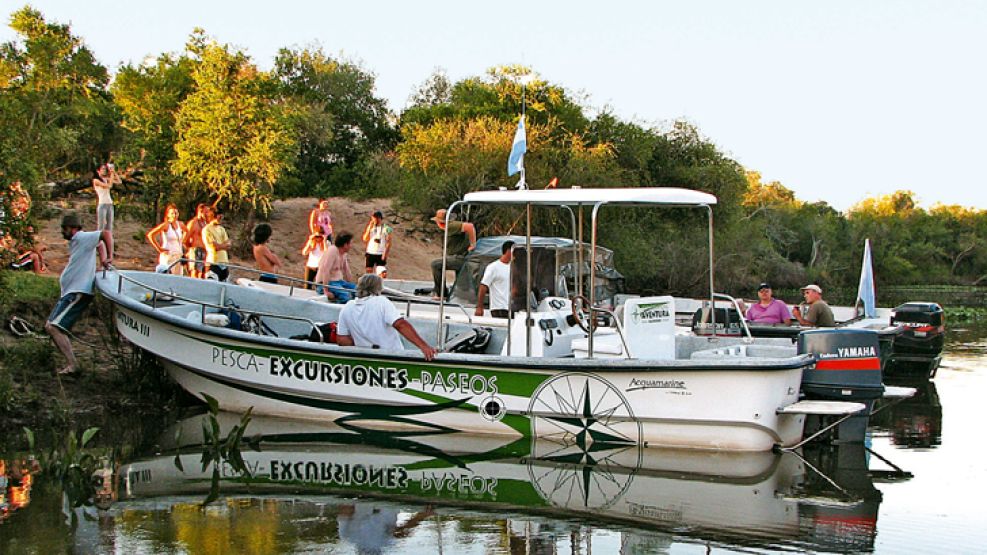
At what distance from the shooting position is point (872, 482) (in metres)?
9.20

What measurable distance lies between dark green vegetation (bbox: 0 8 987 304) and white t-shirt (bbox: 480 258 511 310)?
364cm

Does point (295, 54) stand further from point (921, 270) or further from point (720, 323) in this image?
point (921, 270)

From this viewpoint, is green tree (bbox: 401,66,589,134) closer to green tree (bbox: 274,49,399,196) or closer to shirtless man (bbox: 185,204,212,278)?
green tree (bbox: 274,49,399,196)

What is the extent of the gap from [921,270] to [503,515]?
2498 inches

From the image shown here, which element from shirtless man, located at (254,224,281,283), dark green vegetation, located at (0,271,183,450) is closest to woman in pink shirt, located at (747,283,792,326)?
shirtless man, located at (254,224,281,283)

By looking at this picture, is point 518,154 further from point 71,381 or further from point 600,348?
point 71,381

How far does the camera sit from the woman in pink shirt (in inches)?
594

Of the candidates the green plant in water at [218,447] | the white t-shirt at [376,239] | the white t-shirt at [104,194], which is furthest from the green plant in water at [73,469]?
the white t-shirt at [376,239]

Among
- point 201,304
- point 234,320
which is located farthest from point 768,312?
point 201,304

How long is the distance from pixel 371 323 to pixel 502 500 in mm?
2902

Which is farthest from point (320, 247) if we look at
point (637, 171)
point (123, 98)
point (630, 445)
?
point (637, 171)

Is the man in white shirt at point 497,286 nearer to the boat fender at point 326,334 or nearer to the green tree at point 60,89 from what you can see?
the boat fender at point 326,334

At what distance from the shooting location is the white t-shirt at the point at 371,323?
419 inches

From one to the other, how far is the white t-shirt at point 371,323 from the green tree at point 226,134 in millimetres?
12123
